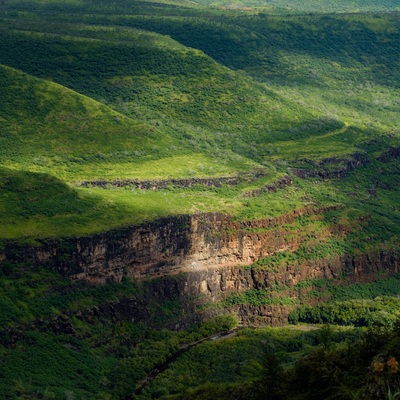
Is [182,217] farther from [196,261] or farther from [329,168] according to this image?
[329,168]

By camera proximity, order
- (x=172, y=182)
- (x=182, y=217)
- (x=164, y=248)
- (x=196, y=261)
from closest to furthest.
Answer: (x=164, y=248) < (x=182, y=217) < (x=196, y=261) < (x=172, y=182)

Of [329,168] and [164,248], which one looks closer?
[164,248]

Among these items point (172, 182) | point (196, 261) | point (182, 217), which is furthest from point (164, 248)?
point (172, 182)

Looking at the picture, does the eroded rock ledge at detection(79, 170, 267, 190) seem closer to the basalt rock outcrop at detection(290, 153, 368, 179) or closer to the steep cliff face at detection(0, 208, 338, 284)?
the steep cliff face at detection(0, 208, 338, 284)

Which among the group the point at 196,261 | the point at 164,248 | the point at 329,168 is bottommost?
the point at 196,261

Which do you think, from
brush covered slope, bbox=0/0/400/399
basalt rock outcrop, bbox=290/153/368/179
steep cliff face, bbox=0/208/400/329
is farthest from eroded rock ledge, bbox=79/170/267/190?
basalt rock outcrop, bbox=290/153/368/179

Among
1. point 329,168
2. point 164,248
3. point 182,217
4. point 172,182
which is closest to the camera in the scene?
point 164,248

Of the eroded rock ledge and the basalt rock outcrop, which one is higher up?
the eroded rock ledge

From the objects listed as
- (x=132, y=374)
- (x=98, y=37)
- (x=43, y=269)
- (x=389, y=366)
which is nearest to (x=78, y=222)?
(x=43, y=269)
